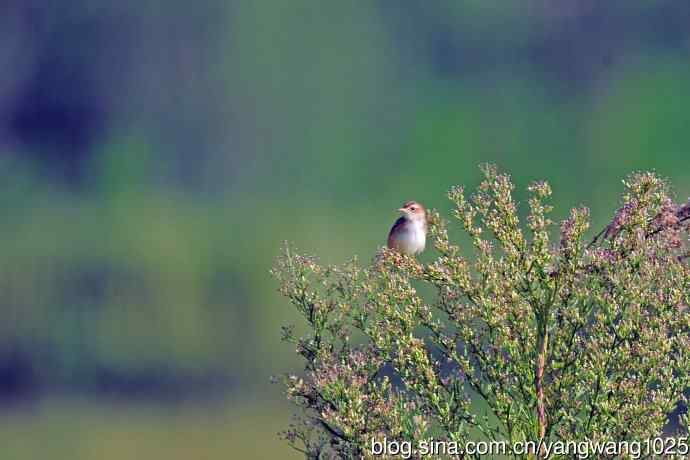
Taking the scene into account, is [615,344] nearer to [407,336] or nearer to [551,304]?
[551,304]

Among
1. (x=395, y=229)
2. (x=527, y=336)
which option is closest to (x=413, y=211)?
(x=395, y=229)

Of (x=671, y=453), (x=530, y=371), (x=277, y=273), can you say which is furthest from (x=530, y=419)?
(x=277, y=273)

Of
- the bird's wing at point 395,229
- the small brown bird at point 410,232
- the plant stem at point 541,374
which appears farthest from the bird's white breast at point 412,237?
the plant stem at point 541,374

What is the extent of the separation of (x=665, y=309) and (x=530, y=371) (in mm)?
1579

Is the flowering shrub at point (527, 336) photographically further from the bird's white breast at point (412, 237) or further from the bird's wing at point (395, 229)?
the bird's wing at point (395, 229)

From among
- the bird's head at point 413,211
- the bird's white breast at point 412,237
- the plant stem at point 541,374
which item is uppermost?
the bird's head at point 413,211

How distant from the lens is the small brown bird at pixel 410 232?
65.8 feet

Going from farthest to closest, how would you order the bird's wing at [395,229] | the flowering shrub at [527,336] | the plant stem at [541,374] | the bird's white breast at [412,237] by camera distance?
1. the bird's wing at [395,229]
2. the bird's white breast at [412,237]
3. the plant stem at [541,374]
4. the flowering shrub at [527,336]

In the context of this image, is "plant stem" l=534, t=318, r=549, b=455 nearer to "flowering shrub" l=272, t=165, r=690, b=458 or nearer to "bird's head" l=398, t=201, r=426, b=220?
"flowering shrub" l=272, t=165, r=690, b=458

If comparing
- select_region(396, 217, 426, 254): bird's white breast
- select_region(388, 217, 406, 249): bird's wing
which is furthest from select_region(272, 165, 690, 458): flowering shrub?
select_region(388, 217, 406, 249): bird's wing

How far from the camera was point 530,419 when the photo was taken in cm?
1389

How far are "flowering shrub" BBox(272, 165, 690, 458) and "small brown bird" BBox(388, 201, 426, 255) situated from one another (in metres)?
5.35

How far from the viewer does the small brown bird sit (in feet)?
65.8

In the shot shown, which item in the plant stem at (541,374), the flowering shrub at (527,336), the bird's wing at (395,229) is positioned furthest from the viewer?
the bird's wing at (395,229)
